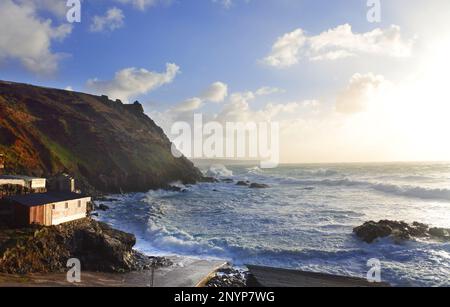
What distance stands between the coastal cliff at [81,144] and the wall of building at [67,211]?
27.7 metres

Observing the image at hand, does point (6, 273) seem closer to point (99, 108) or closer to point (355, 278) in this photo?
point (355, 278)

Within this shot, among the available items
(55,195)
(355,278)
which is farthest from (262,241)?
(55,195)

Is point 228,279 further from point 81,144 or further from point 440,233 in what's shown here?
point 81,144

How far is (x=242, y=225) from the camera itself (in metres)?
42.8

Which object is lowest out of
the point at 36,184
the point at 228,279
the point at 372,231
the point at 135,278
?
the point at 228,279

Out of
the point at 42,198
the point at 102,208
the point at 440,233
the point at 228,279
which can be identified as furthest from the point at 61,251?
the point at 440,233

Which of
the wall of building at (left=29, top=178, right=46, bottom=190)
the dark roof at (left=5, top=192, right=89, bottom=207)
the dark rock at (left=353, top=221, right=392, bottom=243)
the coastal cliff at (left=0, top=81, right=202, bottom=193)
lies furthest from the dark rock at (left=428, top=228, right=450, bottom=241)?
the coastal cliff at (left=0, top=81, right=202, bottom=193)

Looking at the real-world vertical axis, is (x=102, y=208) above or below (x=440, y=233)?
above

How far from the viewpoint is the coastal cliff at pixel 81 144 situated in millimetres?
66000

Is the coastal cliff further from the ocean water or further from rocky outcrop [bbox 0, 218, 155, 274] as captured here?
rocky outcrop [bbox 0, 218, 155, 274]

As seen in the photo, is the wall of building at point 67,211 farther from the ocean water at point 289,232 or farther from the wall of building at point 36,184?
the wall of building at point 36,184

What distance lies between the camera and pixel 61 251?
2559 cm

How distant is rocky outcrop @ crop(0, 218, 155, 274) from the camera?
23.3 m

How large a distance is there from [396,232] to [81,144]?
223 feet
